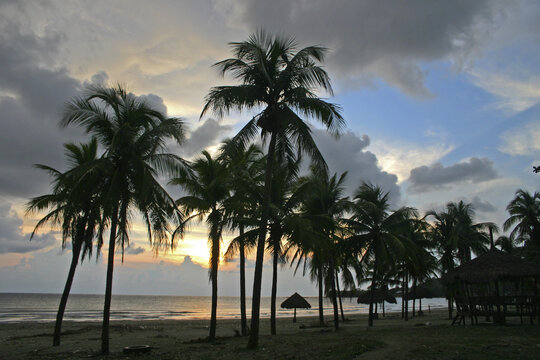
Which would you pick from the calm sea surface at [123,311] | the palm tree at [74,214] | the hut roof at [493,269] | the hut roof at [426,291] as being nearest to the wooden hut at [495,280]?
the hut roof at [493,269]

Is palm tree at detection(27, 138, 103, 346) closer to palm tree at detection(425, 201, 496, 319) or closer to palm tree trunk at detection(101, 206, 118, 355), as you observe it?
palm tree trunk at detection(101, 206, 118, 355)

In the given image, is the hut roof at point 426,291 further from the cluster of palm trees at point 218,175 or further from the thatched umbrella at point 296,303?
the cluster of palm trees at point 218,175

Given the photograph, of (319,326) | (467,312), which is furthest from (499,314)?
(319,326)

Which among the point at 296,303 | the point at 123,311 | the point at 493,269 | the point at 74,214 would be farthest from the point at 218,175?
the point at 123,311

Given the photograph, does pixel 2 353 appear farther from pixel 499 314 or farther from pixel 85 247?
pixel 499 314

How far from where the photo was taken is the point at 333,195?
69.7 feet

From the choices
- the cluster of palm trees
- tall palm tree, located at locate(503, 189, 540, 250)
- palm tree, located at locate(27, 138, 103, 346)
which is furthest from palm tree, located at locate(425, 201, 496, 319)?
palm tree, located at locate(27, 138, 103, 346)

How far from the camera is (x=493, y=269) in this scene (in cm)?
1678

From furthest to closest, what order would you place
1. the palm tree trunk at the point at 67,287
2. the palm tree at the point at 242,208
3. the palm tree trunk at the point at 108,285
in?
the palm tree at the point at 242,208, the palm tree trunk at the point at 67,287, the palm tree trunk at the point at 108,285

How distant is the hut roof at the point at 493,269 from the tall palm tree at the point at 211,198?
35.8ft

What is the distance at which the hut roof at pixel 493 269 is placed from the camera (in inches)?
644

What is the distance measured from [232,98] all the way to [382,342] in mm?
9013

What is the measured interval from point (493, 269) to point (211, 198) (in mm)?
12546

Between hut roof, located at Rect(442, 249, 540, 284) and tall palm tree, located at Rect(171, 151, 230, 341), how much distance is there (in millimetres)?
10919
